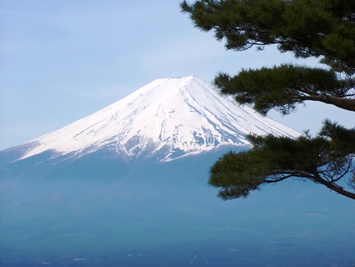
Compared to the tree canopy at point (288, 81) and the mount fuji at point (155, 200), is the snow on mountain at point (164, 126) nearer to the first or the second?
the mount fuji at point (155, 200)

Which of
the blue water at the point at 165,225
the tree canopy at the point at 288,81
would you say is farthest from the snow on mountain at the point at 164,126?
the tree canopy at the point at 288,81

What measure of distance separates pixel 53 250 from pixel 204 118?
11803 millimetres

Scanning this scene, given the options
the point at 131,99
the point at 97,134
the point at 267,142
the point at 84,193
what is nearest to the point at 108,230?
the point at 84,193

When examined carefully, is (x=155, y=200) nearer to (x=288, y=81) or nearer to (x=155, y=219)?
(x=155, y=219)

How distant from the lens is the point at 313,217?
2350 cm

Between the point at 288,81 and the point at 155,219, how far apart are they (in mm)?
19771

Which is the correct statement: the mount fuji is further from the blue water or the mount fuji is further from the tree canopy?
the tree canopy

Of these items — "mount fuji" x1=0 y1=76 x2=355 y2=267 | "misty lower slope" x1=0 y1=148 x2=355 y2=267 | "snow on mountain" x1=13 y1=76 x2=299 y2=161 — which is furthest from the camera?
"snow on mountain" x1=13 y1=76 x2=299 y2=161

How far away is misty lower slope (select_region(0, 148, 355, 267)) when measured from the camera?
16453 mm

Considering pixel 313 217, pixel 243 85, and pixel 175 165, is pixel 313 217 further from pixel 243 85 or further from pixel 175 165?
pixel 243 85

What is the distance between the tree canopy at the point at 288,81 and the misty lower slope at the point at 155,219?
11.7 m

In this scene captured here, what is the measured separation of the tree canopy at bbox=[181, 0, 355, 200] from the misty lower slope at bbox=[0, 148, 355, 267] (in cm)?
1172

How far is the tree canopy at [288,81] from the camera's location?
11.1ft

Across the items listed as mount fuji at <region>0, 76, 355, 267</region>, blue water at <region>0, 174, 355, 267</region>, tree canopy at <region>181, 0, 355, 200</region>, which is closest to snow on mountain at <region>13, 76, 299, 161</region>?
mount fuji at <region>0, 76, 355, 267</region>
